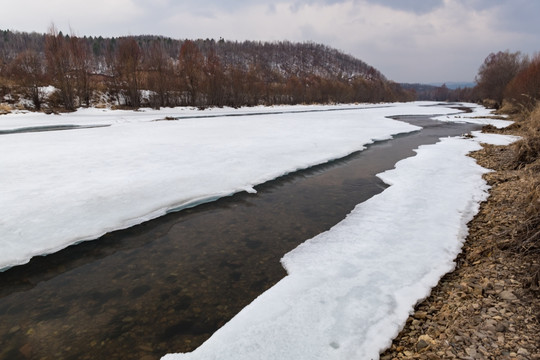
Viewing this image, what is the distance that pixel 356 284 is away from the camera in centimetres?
434

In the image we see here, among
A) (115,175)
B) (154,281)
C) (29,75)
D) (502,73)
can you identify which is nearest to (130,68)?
(29,75)

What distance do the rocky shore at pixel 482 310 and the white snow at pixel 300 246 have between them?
8.2 inches

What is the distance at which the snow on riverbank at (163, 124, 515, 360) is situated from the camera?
3.28m

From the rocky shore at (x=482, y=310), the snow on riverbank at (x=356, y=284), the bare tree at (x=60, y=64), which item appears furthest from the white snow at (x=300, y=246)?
the bare tree at (x=60, y=64)

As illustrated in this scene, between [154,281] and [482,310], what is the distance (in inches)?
174

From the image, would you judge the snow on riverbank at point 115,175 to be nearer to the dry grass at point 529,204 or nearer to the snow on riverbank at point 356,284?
the snow on riverbank at point 356,284

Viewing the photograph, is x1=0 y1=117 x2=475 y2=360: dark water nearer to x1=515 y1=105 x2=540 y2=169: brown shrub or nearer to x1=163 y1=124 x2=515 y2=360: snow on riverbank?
x1=163 y1=124 x2=515 y2=360: snow on riverbank

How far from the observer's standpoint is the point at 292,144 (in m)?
14.9

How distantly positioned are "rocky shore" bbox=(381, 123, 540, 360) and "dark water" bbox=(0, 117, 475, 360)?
7.10 ft

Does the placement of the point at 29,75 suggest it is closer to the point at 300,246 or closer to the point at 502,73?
the point at 300,246

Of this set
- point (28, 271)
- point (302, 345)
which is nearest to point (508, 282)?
point (302, 345)

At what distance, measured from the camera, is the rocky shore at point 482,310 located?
2.89 meters

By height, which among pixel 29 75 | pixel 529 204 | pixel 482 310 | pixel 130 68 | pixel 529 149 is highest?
pixel 130 68

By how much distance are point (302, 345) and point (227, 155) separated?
9345 millimetres
